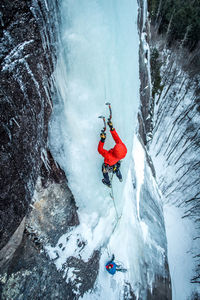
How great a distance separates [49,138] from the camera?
2.54 metres

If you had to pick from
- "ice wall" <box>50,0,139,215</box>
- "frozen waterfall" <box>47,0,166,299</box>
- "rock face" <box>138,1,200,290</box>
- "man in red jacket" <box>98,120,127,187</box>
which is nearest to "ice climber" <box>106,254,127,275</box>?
"frozen waterfall" <box>47,0,166,299</box>

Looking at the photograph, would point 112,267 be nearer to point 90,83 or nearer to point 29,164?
point 29,164

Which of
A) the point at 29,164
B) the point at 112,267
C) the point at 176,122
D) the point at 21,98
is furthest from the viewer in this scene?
the point at 176,122

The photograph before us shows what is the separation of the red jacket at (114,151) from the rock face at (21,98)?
0.99 m

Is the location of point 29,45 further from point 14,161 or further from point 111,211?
point 111,211

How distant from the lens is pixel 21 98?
1608 mm

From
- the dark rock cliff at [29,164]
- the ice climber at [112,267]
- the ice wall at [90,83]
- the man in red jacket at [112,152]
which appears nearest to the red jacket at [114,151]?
the man in red jacket at [112,152]

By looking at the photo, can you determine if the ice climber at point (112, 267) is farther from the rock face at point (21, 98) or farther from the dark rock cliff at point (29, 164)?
the rock face at point (21, 98)

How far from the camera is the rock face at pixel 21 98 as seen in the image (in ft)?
4.60

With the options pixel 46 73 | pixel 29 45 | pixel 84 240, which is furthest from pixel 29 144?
pixel 84 240

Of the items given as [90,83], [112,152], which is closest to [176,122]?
[112,152]

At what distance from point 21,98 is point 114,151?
59.5 inches

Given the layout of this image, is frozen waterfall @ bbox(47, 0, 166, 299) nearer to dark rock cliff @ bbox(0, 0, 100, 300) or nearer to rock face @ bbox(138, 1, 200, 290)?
dark rock cliff @ bbox(0, 0, 100, 300)

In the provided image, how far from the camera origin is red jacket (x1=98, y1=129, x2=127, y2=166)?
2568 millimetres
